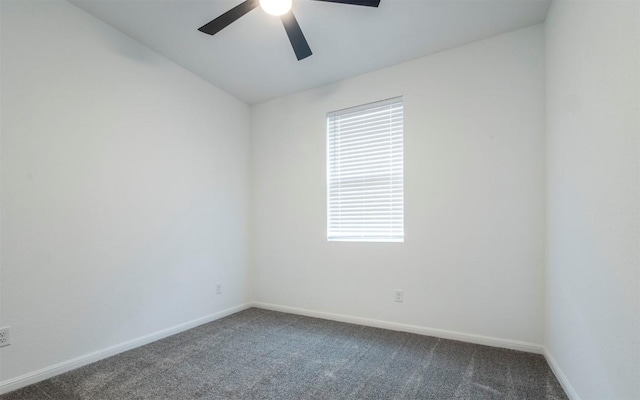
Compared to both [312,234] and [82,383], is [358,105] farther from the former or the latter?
[82,383]

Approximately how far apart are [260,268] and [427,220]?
2.20m

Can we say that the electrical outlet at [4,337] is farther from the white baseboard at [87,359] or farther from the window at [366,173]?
the window at [366,173]

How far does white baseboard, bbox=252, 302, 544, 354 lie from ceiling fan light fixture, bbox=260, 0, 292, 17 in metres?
2.82

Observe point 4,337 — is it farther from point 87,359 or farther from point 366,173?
point 366,173

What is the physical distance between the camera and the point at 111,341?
2553 millimetres

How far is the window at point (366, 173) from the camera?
319 centimetres

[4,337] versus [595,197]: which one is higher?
[595,197]

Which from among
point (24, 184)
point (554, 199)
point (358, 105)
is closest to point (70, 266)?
point (24, 184)

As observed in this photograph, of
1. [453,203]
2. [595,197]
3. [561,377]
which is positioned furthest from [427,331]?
[595,197]

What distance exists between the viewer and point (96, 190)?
2.52 m

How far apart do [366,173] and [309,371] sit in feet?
6.47

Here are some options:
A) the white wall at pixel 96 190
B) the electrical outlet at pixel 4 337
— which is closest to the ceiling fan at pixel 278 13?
the white wall at pixel 96 190

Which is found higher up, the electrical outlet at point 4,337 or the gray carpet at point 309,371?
the electrical outlet at point 4,337

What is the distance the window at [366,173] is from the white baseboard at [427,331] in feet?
2.72
